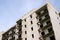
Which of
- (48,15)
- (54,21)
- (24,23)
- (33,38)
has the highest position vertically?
(24,23)

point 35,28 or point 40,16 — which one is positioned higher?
point 40,16

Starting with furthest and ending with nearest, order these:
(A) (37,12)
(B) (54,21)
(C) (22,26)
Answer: (C) (22,26), (A) (37,12), (B) (54,21)

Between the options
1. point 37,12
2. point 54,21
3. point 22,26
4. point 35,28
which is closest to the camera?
point 54,21

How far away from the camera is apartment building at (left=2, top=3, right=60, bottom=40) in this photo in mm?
31513

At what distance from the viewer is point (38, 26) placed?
3534 cm

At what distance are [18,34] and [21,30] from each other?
62.4 inches

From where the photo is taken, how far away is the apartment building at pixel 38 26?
3151 centimetres

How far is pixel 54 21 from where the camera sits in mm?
33062

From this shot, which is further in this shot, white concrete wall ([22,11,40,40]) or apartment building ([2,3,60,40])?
white concrete wall ([22,11,40,40])

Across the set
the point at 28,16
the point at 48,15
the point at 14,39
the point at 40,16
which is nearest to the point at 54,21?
the point at 48,15

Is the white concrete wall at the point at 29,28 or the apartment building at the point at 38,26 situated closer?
the apartment building at the point at 38,26

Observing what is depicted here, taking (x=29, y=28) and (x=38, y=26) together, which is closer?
(x=38, y=26)

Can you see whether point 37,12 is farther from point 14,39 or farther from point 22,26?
point 14,39

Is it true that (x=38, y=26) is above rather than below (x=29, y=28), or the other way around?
below
